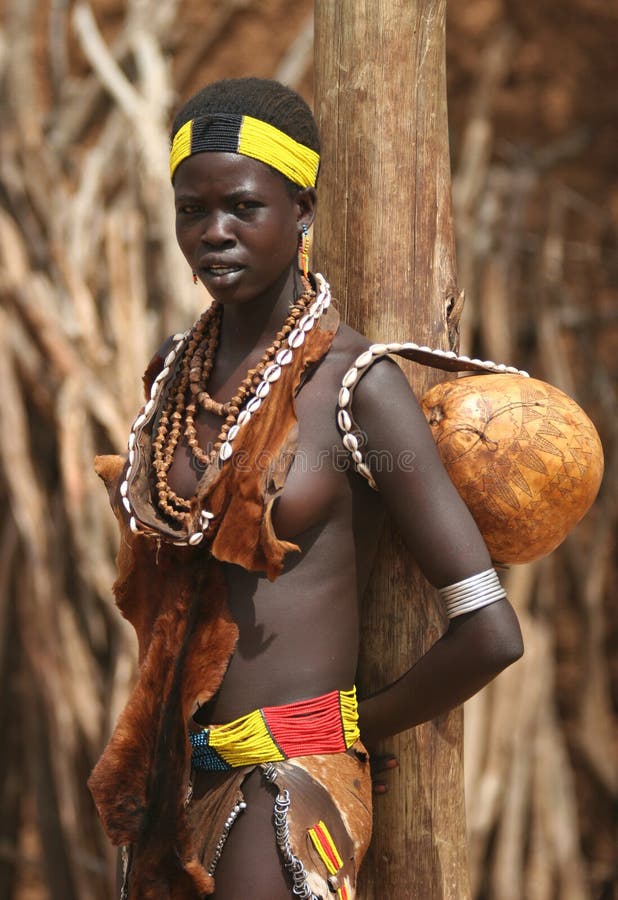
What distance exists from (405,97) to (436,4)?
0.70ft

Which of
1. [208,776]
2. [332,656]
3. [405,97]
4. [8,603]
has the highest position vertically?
[405,97]

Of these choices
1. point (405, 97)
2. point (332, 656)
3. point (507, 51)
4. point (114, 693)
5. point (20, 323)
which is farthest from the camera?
point (507, 51)

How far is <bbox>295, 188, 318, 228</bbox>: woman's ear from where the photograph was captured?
2.37 meters

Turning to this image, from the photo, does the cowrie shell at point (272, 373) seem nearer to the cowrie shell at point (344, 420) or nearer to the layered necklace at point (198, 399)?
the layered necklace at point (198, 399)

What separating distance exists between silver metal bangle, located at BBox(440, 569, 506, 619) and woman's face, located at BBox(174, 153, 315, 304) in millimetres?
631

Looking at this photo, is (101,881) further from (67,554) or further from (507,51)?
(507,51)

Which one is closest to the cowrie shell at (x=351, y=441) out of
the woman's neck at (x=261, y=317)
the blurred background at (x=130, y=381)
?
the woman's neck at (x=261, y=317)

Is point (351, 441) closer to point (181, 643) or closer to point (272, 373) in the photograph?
point (272, 373)

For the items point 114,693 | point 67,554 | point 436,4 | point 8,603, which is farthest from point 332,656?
point 8,603

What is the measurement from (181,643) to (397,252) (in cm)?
90

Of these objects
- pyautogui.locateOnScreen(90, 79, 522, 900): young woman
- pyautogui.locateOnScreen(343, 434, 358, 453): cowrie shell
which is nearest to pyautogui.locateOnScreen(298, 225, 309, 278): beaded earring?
pyautogui.locateOnScreen(90, 79, 522, 900): young woman

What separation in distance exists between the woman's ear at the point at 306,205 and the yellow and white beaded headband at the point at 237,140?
0.05 metres

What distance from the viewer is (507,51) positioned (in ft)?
20.4

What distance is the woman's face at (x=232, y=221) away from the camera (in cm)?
226
